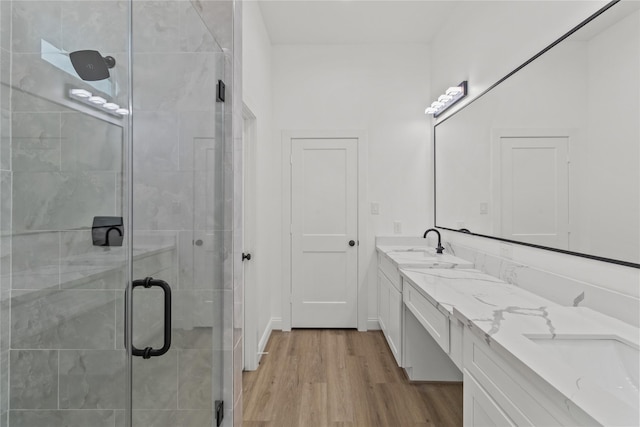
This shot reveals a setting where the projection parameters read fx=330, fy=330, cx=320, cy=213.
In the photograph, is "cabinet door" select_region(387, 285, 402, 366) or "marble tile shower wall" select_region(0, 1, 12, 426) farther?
"cabinet door" select_region(387, 285, 402, 366)

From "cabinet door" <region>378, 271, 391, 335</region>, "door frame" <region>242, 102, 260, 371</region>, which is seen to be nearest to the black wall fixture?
"door frame" <region>242, 102, 260, 371</region>

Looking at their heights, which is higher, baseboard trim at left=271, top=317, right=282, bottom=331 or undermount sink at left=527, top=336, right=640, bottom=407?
undermount sink at left=527, top=336, right=640, bottom=407

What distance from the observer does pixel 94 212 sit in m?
0.87

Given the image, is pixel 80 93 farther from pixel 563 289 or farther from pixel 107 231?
pixel 563 289

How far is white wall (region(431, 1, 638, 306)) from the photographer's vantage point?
144cm

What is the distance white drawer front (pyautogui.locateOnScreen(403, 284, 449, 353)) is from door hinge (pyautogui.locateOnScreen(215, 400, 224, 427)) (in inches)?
41.2

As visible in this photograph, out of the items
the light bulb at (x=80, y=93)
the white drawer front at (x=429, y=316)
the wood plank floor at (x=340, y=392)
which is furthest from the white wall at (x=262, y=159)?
the light bulb at (x=80, y=93)

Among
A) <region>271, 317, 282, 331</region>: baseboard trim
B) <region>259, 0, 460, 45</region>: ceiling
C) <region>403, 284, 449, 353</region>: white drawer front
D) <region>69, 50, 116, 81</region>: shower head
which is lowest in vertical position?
<region>271, 317, 282, 331</region>: baseboard trim

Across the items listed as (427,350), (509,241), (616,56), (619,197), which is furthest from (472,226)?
(616,56)

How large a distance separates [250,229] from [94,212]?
6.01ft

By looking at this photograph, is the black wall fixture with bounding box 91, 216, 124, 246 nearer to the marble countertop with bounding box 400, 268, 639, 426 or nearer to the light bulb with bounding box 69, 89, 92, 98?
the light bulb with bounding box 69, 89, 92, 98

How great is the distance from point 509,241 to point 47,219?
2.21 m

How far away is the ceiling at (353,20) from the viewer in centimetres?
282

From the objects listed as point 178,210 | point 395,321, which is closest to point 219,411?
point 178,210
